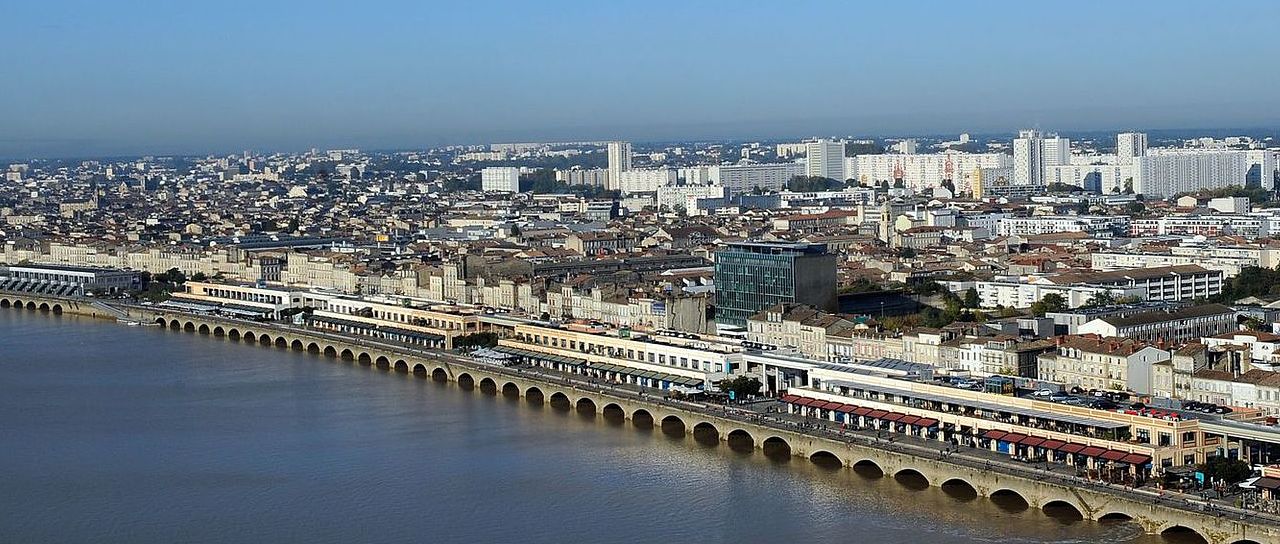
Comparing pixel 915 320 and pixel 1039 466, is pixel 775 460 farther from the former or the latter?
pixel 915 320

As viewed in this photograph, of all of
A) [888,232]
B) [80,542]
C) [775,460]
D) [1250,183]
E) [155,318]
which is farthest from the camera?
[1250,183]

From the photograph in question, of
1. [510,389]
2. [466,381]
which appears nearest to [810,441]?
[510,389]

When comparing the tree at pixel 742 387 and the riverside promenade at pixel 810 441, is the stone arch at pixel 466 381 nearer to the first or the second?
the riverside promenade at pixel 810 441

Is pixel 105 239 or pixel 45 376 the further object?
pixel 105 239

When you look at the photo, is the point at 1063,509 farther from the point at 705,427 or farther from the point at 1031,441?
the point at 705,427

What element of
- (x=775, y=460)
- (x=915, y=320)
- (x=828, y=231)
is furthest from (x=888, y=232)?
(x=775, y=460)

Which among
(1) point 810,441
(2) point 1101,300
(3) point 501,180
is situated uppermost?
(3) point 501,180
